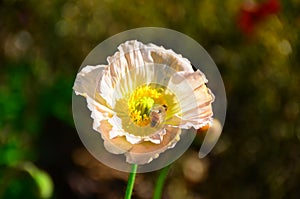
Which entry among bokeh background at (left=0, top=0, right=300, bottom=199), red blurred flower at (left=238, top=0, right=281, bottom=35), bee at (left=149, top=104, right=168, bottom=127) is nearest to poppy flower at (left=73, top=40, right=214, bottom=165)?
bee at (left=149, top=104, right=168, bottom=127)

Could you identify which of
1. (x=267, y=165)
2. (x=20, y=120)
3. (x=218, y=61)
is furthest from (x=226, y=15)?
(x=20, y=120)

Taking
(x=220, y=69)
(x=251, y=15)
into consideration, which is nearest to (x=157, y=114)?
(x=251, y=15)

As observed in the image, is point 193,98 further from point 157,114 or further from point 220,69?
point 220,69

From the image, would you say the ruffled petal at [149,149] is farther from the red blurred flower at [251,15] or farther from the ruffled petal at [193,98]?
the red blurred flower at [251,15]

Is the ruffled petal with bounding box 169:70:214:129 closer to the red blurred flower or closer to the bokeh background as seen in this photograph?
the bokeh background

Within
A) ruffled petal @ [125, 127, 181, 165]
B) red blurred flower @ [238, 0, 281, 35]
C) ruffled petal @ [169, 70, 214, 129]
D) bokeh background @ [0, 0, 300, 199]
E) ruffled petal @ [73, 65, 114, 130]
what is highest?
ruffled petal @ [73, 65, 114, 130]

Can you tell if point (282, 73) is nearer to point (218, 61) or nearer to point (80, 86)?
point (218, 61)
